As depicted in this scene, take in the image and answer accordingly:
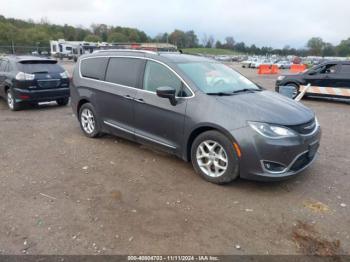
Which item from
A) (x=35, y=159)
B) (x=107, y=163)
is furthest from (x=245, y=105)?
(x=35, y=159)

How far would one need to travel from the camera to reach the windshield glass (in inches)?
176

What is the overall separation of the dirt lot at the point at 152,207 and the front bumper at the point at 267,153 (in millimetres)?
326

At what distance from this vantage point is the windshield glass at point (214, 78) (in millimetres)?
4480

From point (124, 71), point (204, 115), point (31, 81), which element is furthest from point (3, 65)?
point (204, 115)

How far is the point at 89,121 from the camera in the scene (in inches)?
243

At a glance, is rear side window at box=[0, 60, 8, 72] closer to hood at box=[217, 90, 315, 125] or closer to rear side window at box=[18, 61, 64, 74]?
rear side window at box=[18, 61, 64, 74]

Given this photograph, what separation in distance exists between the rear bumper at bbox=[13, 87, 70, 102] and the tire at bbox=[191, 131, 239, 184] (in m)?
6.20

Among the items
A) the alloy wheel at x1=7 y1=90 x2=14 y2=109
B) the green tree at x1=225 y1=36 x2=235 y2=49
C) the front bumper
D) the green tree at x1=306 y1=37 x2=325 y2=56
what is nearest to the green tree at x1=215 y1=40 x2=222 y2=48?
the green tree at x1=225 y1=36 x2=235 y2=49

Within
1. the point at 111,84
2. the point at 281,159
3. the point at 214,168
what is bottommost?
the point at 214,168

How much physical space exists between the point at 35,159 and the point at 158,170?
85.1 inches

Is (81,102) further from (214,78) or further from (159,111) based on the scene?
(214,78)

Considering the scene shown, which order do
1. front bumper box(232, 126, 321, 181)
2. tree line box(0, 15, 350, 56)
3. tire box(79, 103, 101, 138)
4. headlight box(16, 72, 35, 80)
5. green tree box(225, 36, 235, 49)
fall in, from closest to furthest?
1. front bumper box(232, 126, 321, 181)
2. tire box(79, 103, 101, 138)
3. headlight box(16, 72, 35, 80)
4. tree line box(0, 15, 350, 56)
5. green tree box(225, 36, 235, 49)

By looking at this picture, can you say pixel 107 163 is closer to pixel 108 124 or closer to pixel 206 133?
pixel 108 124

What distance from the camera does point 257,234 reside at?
3.16 meters
